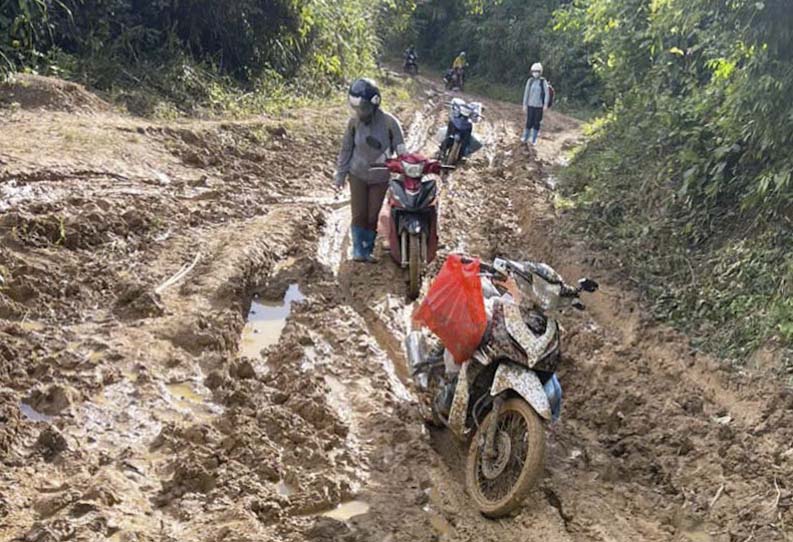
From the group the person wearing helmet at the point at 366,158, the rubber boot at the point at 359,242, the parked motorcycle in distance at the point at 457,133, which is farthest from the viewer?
the parked motorcycle in distance at the point at 457,133

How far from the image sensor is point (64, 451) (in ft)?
12.6

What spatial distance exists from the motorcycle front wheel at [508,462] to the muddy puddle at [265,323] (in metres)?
2.07

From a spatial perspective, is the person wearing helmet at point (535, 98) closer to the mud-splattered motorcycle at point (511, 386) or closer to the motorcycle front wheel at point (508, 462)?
the mud-splattered motorcycle at point (511, 386)

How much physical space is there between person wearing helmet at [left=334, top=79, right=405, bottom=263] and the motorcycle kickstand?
3.44 m

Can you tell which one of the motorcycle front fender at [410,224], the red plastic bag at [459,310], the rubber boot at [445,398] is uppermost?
the red plastic bag at [459,310]

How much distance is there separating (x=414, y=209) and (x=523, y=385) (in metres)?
3.29

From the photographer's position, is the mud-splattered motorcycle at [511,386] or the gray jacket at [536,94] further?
the gray jacket at [536,94]

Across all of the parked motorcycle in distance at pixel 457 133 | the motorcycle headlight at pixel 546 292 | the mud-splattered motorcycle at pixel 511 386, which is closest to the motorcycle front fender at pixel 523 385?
the mud-splattered motorcycle at pixel 511 386

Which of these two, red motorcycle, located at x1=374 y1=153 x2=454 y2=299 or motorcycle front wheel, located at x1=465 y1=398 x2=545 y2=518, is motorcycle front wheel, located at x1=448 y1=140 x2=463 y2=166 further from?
motorcycle front wheel, located at x1=465 y1=398 x2=545 y2=518

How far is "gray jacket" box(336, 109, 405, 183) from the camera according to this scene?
7.23 m

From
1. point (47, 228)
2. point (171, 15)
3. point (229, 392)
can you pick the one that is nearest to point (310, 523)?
point (229, 392)

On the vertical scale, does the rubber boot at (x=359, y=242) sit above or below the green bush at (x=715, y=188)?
below

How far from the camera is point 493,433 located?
13.6 ft

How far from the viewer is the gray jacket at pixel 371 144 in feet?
23.7
